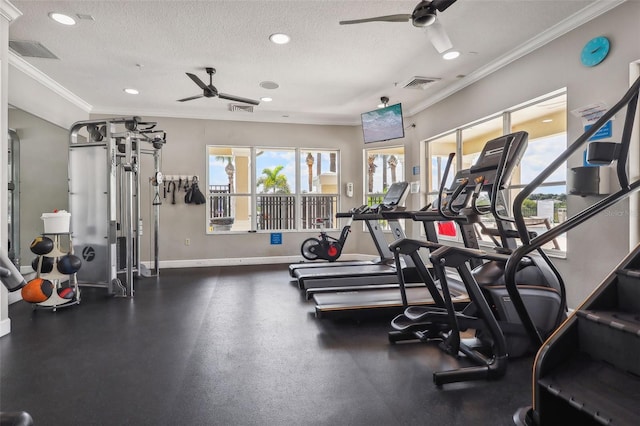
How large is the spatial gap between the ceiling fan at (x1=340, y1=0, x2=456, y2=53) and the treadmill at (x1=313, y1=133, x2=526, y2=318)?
113 cm

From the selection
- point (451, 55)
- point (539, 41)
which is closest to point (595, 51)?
point (539, 41)

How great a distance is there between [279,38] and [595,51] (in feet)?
10.5

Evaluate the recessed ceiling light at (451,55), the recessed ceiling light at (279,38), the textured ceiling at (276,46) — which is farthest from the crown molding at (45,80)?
the recessed ceiling light at (451,55)

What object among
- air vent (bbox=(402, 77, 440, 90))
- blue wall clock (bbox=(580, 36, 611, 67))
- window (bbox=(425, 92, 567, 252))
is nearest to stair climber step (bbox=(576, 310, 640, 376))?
window (bbox=(425, 92, 567, 252))

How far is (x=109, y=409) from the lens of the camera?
77.7 inches

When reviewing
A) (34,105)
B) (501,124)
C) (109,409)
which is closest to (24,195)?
(34,105)

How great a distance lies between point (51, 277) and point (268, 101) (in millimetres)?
4177

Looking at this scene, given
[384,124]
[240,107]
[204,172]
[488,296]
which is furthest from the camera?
[204,172]

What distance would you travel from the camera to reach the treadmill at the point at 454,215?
2490 mm

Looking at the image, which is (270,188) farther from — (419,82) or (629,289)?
(629,289)

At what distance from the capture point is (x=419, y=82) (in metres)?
5.17

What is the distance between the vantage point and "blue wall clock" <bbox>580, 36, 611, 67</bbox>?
10.4ft

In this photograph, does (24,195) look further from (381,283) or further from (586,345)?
(586,345)

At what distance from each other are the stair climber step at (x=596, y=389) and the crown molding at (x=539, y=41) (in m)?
3.33
